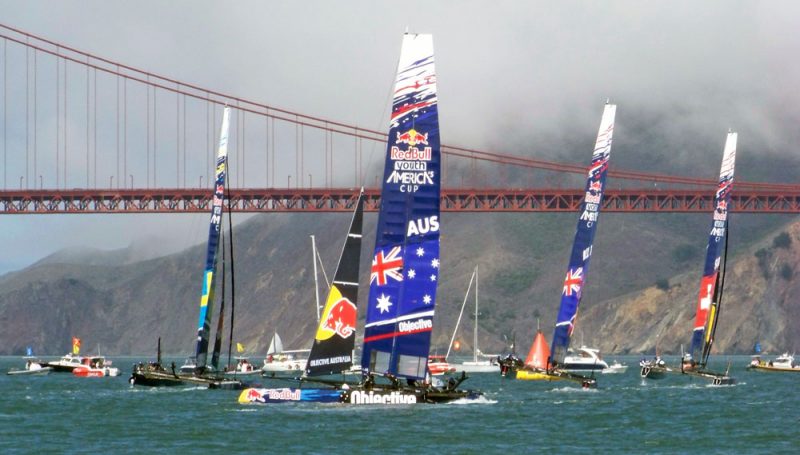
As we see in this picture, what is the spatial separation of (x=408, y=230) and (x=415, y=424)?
449 centimetres

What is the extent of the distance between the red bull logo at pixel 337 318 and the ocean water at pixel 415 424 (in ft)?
6.54

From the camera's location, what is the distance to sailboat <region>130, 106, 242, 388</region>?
5331 cm

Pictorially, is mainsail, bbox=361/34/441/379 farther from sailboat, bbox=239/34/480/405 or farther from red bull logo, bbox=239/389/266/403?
red bull logo, bbox=239/389/266/403

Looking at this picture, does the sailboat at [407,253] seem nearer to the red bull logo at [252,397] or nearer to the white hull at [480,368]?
the red bull logo at [252,397]

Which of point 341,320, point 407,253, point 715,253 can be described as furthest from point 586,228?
point 407,253

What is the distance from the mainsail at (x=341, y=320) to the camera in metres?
40.2

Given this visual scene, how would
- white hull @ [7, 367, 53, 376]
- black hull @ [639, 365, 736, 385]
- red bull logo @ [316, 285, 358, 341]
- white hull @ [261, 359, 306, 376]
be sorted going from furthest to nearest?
1. white hull @ [261, 359, 306, 376]
2. white hull @ [7, 367, 53, 376]
3. black hull @ [639, 365, 736, 385]
4. red bull logo @ [316, 285, 358, 341]

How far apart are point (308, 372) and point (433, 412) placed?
153 inches

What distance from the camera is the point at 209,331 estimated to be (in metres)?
53.6

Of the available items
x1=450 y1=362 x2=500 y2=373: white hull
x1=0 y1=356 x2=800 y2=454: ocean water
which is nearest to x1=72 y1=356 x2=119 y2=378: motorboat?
x1=450 y1=362 x2=500 y2=373: white hull

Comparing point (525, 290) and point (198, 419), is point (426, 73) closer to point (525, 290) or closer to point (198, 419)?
point (198, 419)

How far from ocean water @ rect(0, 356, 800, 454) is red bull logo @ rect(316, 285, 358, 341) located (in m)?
1.99

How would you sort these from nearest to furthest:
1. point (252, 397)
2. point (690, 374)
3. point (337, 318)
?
point (337, 318) < point (252, 397) < point (690, 374)

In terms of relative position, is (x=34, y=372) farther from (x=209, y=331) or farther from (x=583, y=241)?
(x=583, y=241)
